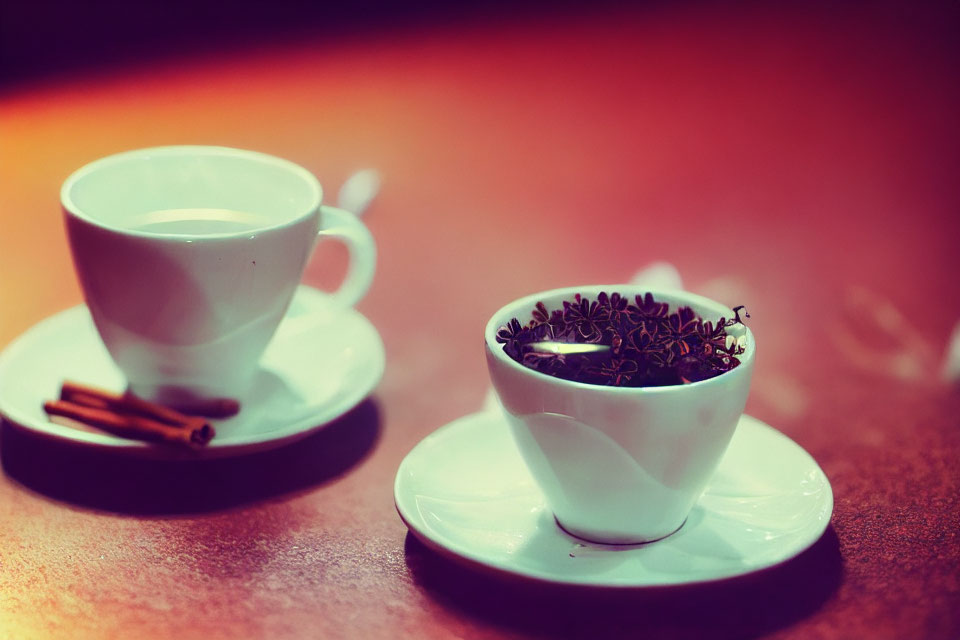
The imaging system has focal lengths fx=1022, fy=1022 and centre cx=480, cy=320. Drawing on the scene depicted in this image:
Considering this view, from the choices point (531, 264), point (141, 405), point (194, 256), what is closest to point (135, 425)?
point (141, 405)

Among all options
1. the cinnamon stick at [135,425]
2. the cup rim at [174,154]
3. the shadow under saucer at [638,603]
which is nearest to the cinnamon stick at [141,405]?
the cinnamon stick at [135,425]

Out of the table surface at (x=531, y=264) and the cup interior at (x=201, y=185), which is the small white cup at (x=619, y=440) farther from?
the cup interior at (x=201, y=185)

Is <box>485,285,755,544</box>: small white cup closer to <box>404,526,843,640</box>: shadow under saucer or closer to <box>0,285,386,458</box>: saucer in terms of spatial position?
<box>404,526,843,640</box>: shadow under saucer

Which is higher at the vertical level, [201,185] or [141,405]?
[201,185]

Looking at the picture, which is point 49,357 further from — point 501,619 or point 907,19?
point 907,19

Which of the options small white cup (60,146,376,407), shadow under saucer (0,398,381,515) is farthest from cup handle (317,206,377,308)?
shadow under saucer (0,398,381,515)

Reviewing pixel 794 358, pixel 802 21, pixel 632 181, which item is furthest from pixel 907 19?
pixel 794 358

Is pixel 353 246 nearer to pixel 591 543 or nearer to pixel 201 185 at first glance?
pixel 201 185
